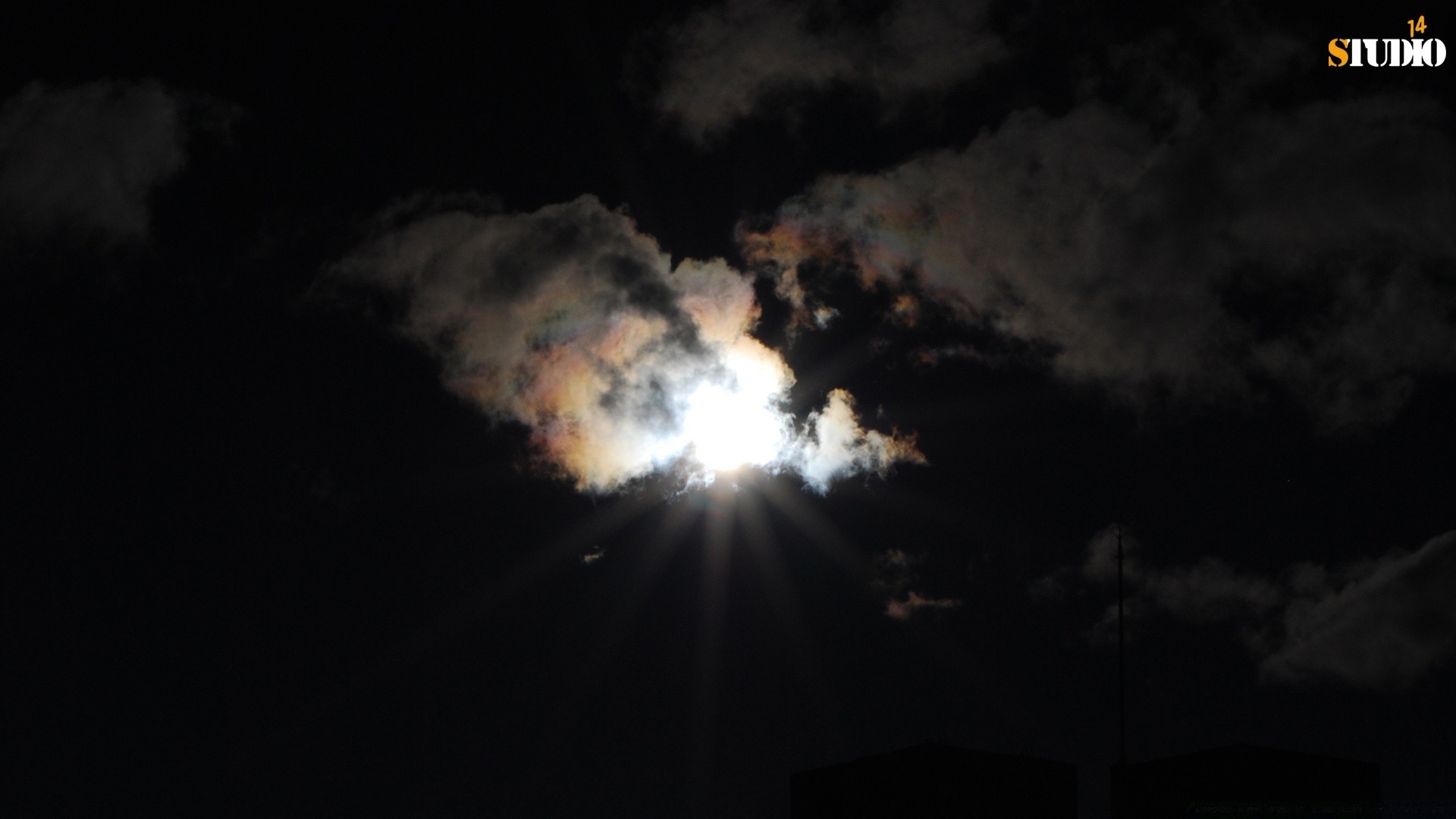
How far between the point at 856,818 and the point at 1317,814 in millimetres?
48701

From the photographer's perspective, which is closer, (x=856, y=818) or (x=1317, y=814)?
(x=1317, y=814)

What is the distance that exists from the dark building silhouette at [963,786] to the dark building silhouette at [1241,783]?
1327cm

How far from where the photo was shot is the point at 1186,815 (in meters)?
138

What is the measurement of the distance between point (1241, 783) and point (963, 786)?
28620 millimetres

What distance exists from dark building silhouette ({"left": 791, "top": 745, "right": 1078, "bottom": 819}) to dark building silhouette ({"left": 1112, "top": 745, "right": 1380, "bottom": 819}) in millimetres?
13268

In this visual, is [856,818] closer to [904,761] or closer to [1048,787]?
[904,761]

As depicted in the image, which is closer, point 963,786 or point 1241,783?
point 1241,783

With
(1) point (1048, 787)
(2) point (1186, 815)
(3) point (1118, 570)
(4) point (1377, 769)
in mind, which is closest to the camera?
(3) point (1118, 570)

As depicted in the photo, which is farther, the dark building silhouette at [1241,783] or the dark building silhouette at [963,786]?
the dark building silhouette at [963,786]

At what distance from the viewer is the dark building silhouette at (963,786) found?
15650 cm

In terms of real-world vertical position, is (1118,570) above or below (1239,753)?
above

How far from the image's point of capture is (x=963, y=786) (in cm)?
15675

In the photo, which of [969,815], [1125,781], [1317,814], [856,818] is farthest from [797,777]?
[1317,814]

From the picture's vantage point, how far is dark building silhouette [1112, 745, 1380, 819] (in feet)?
458
